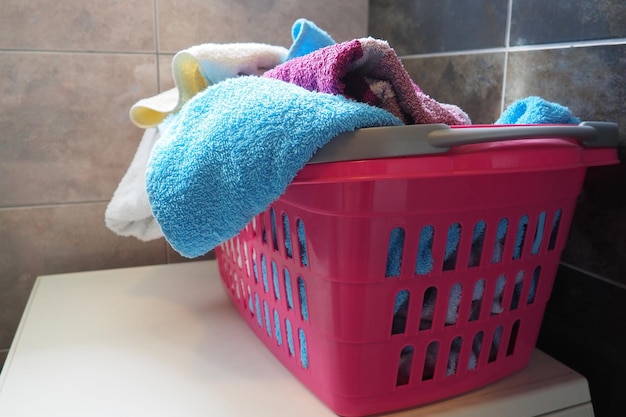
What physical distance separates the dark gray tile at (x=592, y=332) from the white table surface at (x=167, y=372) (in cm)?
5

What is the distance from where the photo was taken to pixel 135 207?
0.77 metres

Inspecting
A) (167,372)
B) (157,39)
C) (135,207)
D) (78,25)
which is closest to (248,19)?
(157,39)

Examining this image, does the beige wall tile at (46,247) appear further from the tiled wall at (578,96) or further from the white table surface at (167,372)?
the tiled wall at (578,96)

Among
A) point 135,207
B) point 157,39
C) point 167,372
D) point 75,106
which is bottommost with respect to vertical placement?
point 167,372

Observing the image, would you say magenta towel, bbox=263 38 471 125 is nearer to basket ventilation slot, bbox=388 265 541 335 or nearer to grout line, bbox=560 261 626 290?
basket ventilation slot, bbox=388 265 541 335

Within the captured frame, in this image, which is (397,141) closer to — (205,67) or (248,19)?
(205,67)

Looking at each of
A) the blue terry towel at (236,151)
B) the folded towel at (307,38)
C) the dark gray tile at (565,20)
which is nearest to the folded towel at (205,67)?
the folded towel at (307,38)

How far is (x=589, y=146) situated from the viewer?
504 millimetres

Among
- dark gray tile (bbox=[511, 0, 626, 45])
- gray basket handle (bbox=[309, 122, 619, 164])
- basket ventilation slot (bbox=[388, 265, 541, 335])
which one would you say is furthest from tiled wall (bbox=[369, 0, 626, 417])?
gray basket handle (bbox=[309, 122, 619, 164])

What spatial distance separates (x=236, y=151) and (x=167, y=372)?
11.4 inches

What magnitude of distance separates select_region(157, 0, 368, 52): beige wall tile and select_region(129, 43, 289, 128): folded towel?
227 mm

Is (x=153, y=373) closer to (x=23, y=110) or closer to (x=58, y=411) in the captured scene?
(x=58, y=411)

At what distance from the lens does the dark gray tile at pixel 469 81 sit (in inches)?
28.5

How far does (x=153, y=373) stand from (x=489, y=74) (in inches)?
22.1
